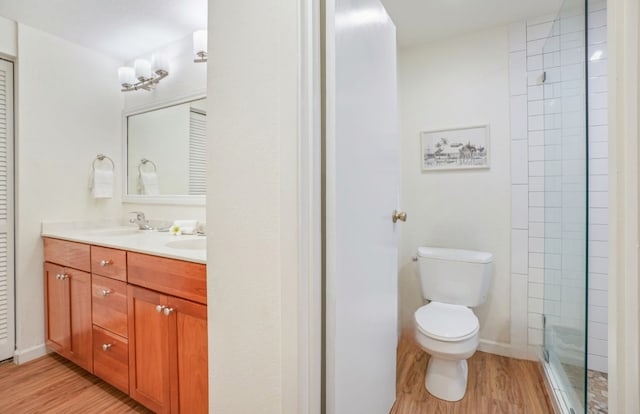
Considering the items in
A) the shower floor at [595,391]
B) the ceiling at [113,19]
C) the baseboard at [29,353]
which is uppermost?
the ceiling at [113,19]

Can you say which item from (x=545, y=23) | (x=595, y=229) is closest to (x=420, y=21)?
(x=545, y=23)

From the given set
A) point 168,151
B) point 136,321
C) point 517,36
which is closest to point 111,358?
point 136,321

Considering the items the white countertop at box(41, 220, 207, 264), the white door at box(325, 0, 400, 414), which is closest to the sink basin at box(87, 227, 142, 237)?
the white countertop at box(41, 220, 207, 264)

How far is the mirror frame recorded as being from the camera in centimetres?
209

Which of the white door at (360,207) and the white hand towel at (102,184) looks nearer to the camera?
the white door at (360,207)

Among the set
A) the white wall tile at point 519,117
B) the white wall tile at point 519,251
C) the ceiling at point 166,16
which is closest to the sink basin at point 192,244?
the ceiling at point 166,16

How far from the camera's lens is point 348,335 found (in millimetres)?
1066

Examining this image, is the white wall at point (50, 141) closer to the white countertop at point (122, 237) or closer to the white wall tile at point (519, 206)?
the white countertop at point (122, 237)

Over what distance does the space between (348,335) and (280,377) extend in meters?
0.28

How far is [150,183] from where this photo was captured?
7.73 feet

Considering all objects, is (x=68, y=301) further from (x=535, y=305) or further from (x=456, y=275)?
(x=535, y=305)

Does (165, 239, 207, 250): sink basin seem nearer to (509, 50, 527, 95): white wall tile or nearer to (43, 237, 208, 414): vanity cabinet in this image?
(43, 237, 208, 414): vanity cabinet

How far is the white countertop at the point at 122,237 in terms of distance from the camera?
1308mm

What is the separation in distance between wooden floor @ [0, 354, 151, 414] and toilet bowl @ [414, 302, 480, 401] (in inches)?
57.4
